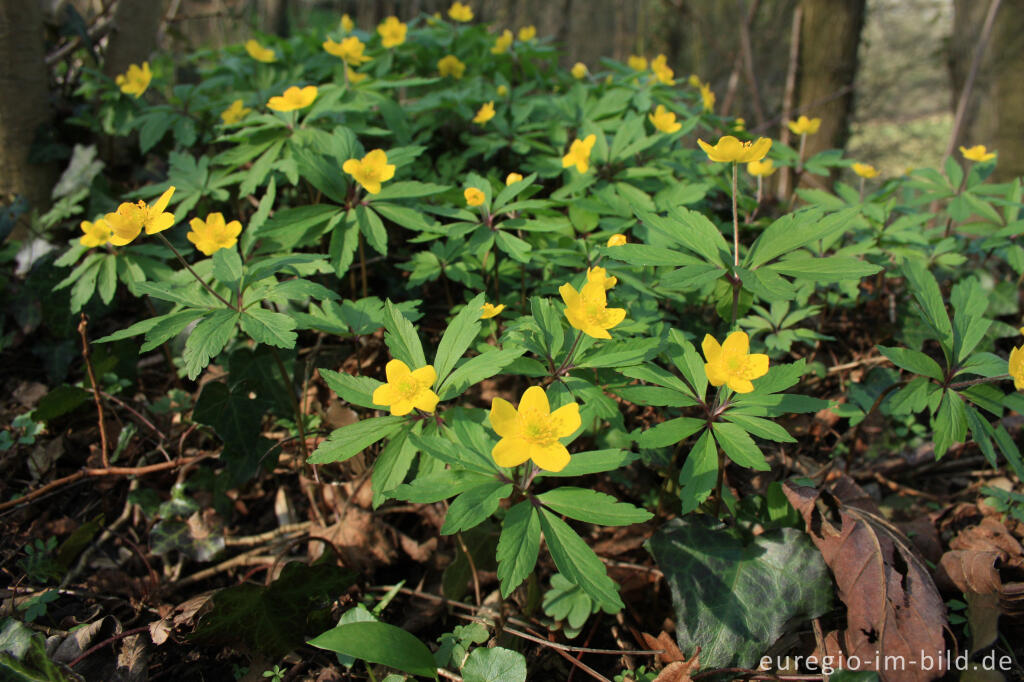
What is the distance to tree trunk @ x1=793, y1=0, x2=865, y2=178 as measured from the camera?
5.16 metres

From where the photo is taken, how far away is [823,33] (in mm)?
5250

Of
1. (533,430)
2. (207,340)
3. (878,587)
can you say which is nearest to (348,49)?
(207,340)

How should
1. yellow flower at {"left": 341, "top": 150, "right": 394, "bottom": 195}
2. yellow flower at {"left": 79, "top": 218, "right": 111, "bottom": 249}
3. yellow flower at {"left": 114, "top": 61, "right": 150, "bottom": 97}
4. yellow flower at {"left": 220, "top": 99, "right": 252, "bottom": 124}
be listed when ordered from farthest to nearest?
yellow flower at {"left": 114, "top": 61, "right": 150, "bottom": 97}
yellow flower at {"left": 220, "top": 99, "right": 252, "bottom": 124}
yellow flower at {"left": 79, "top": 218, "right": 111, "bottom": 249}
yellow flower at {"left": 341, "top": 150, "right": 394, "bottom": 195}

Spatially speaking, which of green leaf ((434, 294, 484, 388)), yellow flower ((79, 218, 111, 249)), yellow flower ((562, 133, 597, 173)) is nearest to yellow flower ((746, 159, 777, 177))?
yellow flower ((562, 133, 597, 173))

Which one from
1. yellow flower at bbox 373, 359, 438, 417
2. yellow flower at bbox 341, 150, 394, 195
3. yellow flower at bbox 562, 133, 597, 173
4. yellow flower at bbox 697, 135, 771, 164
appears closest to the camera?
yellow flower at bbox 373, 359, 438, 417

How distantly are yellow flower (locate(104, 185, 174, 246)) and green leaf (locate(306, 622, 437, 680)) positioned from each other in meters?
1.18

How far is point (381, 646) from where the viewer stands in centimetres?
152

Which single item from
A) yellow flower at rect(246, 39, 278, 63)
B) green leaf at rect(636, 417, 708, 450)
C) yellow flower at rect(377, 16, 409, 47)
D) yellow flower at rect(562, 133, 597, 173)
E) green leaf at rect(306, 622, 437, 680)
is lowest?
green leaf at rect(306, 622, 437, 680)

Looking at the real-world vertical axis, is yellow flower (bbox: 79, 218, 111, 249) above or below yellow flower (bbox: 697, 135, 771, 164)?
below

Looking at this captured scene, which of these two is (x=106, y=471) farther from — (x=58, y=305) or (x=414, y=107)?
(x=414, y=107)

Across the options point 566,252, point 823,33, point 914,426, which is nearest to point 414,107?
point 566,252

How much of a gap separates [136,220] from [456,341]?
96 centimetres

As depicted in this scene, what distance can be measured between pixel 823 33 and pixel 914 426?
4296mm

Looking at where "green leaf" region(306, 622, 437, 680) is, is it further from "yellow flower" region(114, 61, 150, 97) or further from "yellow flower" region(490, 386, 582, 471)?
"yellow flower" region(114, 61, 150, 97)
